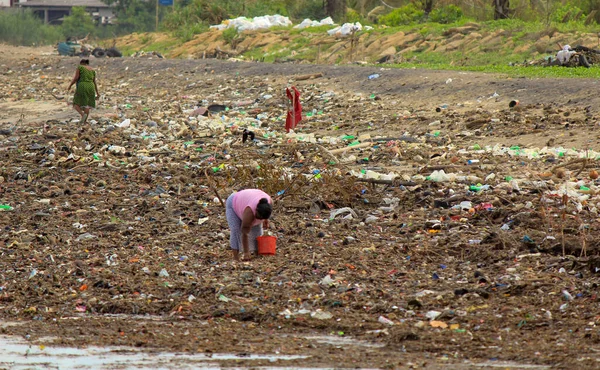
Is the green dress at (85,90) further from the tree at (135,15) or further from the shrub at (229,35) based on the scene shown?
the tree at (135,15)

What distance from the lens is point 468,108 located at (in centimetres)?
1291

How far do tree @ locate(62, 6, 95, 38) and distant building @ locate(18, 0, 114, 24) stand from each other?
9.77 ft

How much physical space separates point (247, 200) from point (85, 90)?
7.81 meters

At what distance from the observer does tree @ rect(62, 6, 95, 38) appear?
4084 centimetres

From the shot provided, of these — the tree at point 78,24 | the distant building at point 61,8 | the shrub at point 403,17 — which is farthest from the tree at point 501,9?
the distant building at point 61,8

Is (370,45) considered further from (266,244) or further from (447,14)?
(266,244)

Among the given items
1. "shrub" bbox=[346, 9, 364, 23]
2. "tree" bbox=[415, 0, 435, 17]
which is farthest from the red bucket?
"shrub" bbox=[346, 9, 364, 23]

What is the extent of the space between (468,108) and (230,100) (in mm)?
5432

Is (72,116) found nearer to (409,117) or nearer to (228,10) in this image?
(409,117)

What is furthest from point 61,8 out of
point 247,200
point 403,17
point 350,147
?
point 247,200

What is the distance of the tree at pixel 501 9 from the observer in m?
23.6

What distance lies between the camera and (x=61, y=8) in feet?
156

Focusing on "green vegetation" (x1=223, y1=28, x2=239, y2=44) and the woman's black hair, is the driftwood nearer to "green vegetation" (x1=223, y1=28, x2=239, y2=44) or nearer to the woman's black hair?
the woman's black hair

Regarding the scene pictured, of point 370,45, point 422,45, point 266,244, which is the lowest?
point 266,244
